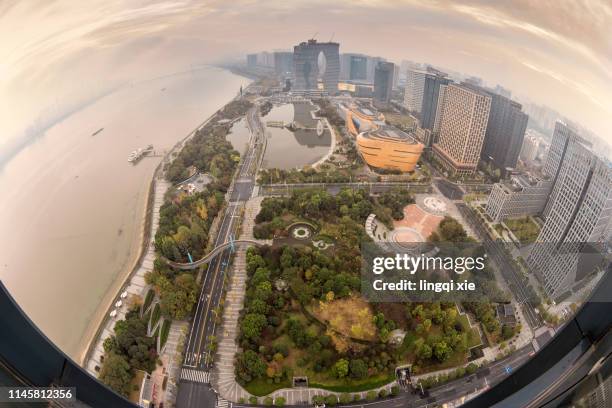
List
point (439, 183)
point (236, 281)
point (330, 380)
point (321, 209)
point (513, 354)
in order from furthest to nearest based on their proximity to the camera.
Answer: point (439, 183)
point (321, 209)
point (236, 281)
point (513, 354)
point (330, 380)

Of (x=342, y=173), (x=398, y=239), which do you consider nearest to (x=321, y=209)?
(x=398, y=239)

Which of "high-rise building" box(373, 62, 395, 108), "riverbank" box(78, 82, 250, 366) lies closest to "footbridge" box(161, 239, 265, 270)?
"riverbank" box(78, 82, 250, 366)

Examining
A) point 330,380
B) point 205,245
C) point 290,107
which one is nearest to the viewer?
point 330,380

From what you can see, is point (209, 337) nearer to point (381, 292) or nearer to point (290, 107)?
point (381, 292)

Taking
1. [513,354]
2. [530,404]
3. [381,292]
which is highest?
[530,404]

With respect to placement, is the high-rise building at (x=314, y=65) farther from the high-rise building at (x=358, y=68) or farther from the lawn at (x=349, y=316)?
the lawn at (x=349, y=316)

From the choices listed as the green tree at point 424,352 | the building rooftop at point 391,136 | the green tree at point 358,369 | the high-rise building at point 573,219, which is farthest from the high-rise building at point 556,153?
the green tree at point 358,369

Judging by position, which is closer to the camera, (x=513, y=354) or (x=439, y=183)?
(x=513, y=354)

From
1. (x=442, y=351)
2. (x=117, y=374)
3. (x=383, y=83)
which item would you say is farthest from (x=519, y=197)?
(x=383, y=83)
